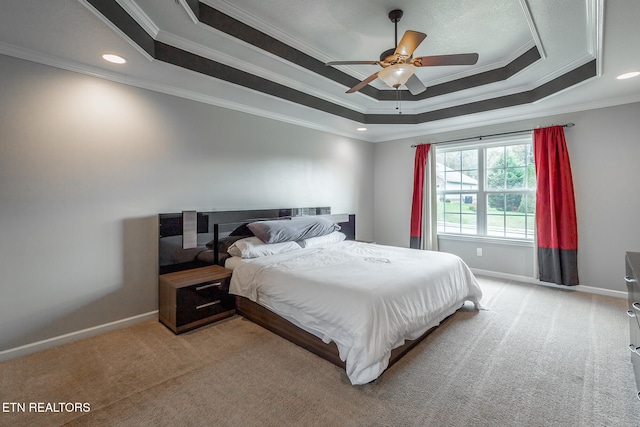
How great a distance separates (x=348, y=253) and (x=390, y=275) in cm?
97

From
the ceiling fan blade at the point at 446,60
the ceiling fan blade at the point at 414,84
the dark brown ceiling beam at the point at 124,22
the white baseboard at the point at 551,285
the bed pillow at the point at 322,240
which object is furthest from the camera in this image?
the bed pillow at the point at 322,240

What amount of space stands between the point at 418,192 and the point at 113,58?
4.44 meters

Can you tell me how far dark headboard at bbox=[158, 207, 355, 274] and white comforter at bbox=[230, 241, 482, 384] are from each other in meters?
0.54

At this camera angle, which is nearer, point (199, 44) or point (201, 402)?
point (201, 402)

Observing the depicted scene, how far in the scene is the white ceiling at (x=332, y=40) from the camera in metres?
1.99

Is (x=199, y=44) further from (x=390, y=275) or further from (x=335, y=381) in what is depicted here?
(x=335, y=381)

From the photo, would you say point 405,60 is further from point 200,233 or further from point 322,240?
point 200,233

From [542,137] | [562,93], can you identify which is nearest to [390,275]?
[562,93]

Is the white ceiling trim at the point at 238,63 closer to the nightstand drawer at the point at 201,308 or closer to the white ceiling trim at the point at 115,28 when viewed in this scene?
the white ceiling trim at the point at 115,28

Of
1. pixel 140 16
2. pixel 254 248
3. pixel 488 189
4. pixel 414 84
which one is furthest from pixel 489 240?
pixel 140 16

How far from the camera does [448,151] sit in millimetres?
5000

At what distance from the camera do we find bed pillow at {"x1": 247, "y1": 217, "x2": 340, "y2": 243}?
3.33 m


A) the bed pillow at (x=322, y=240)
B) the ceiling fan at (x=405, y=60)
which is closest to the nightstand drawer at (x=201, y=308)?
the bed pillow at (x=322, y=240)

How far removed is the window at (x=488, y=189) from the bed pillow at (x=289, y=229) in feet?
7.93
